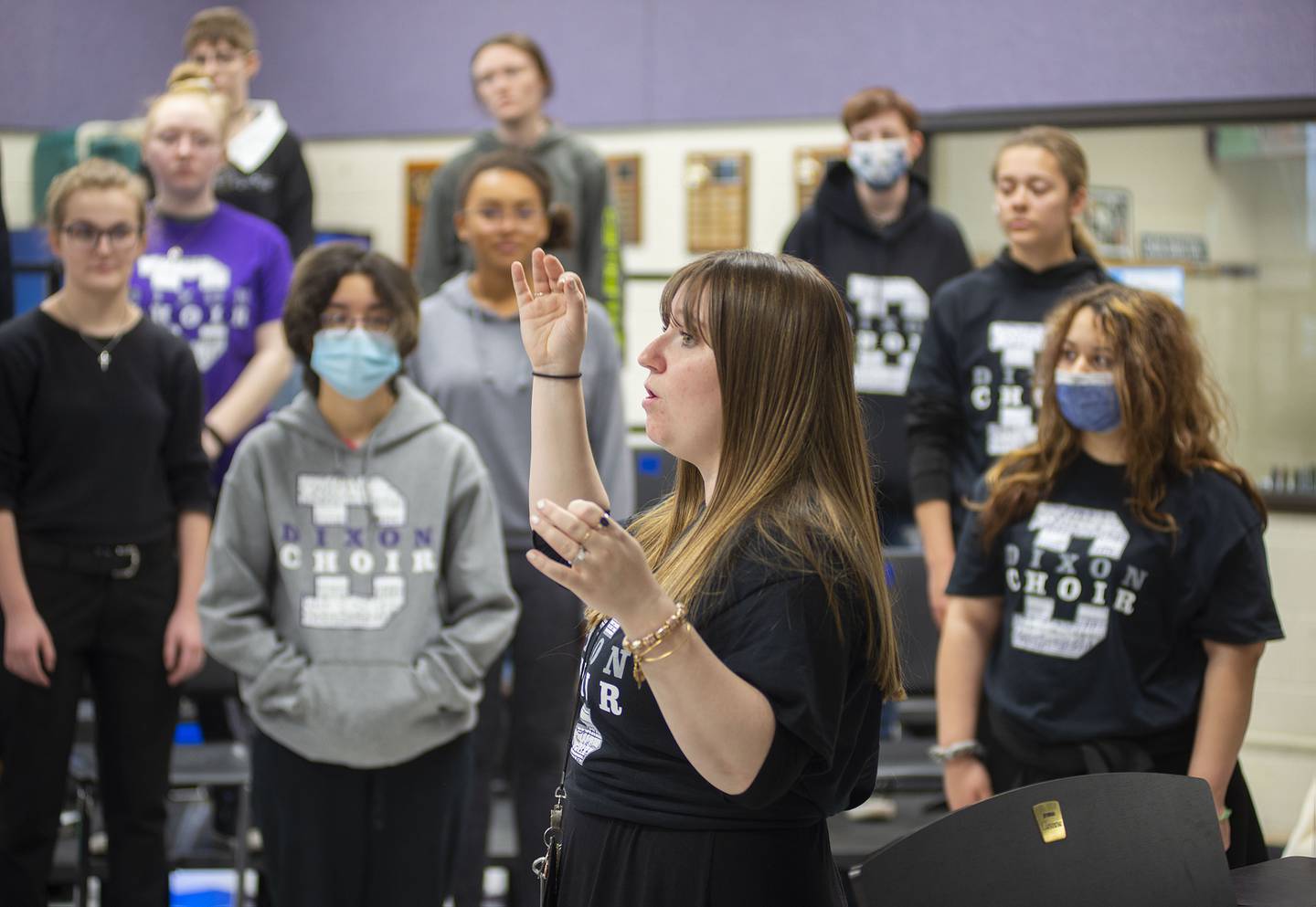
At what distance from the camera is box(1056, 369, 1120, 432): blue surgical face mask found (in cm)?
260

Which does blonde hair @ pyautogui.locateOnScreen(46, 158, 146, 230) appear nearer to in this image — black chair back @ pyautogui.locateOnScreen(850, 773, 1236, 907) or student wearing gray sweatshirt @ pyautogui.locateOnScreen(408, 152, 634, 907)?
student wearing gray sweatshirt @ pyautogui.locateOnScreen(408, 152, 634, 907)

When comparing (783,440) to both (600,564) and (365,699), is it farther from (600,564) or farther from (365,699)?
(365,699)

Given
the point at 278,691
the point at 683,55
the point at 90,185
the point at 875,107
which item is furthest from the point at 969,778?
the point at 683,55

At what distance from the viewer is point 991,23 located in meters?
5.32

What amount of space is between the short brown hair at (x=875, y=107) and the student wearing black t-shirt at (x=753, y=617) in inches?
96.5

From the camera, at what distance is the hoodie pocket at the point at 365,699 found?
109 inches

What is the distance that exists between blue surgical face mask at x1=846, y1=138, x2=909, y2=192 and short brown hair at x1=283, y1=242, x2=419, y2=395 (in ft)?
4.82

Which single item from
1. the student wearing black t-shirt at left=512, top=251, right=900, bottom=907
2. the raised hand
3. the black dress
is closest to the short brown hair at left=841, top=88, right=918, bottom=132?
the raised hand

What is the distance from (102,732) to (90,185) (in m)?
1.24

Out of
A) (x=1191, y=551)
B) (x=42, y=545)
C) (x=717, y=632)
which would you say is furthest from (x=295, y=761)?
(x=1191, y=551)

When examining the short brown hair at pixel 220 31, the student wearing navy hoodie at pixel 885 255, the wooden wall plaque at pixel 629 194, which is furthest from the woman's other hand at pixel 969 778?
the wooden wall plaque at pixel 629 194

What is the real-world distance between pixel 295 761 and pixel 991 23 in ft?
12.6

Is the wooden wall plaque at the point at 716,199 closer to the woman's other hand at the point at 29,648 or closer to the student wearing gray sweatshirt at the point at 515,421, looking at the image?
the student wearing gray sweatshirt at the point at 515,421

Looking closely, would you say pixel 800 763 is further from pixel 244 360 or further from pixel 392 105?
Result: pixel 392 105
